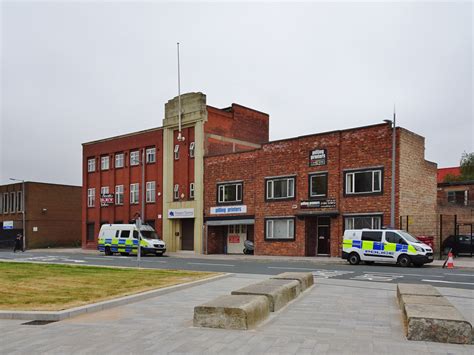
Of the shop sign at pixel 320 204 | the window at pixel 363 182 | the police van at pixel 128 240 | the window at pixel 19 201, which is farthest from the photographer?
the window at pixel 19 201

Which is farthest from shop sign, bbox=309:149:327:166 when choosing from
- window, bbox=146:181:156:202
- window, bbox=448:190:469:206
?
window, bbox=448:190:469:206

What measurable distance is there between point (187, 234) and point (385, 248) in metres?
20.8

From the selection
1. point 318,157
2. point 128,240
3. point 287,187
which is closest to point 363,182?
point 318,157

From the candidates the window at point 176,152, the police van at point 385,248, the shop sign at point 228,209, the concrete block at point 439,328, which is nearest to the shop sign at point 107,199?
the window at point 176,152

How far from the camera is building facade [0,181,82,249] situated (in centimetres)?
5991

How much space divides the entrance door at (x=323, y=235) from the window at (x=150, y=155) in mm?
17293

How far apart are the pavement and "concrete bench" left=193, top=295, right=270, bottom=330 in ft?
0.48

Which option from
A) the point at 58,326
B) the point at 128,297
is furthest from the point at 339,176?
the point at 58,326

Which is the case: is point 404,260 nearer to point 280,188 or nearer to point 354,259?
point 354,259

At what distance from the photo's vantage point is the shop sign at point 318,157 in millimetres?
33812

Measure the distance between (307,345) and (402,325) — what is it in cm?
249

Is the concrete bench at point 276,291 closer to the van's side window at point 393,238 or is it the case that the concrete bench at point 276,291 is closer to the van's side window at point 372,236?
the van's side window at point 393,238

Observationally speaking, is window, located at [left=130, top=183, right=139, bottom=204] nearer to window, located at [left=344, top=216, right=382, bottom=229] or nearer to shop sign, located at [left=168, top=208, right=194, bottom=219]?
shop sign, located at [left=168, top=208, right=194, bottom=219]

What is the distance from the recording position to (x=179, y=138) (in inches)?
1671
